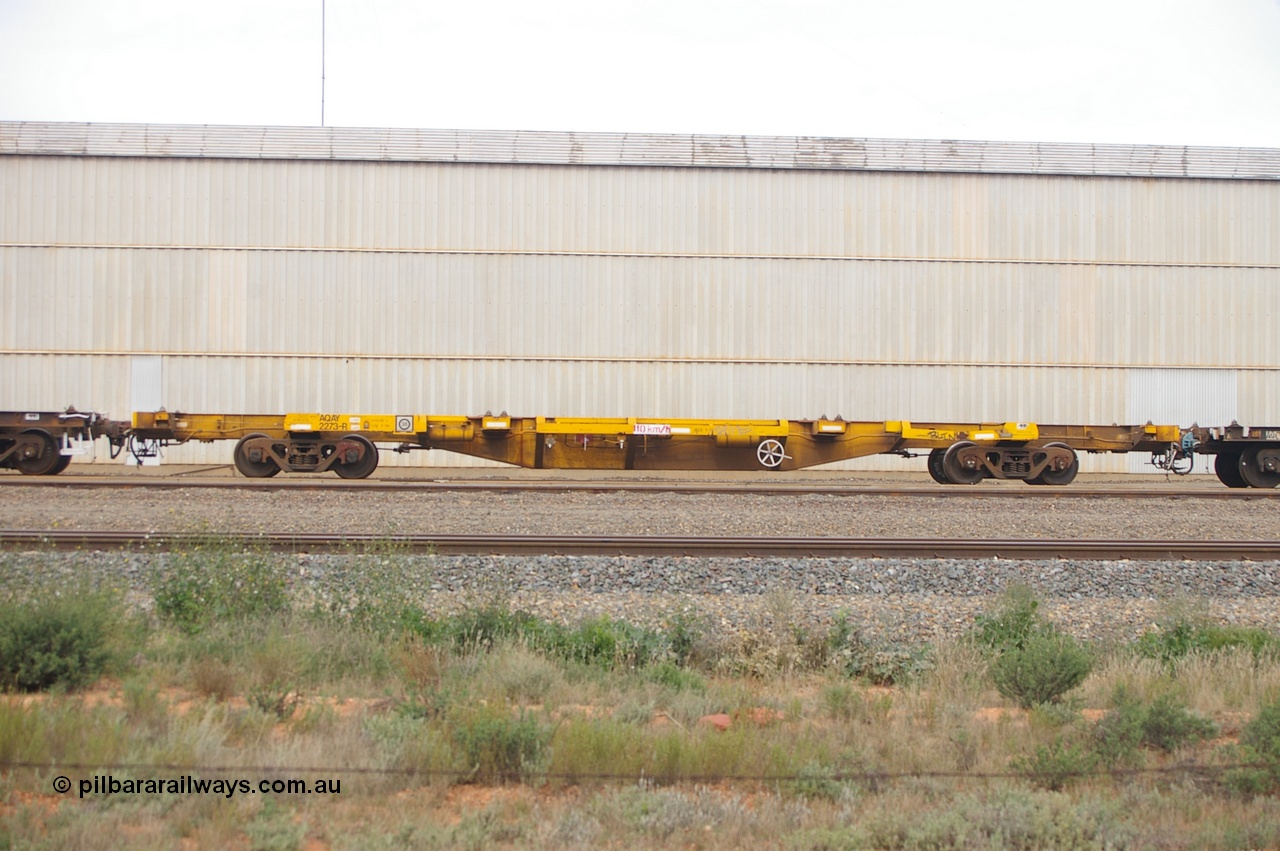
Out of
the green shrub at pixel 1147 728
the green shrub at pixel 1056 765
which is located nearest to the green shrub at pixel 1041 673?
the green shrub at pixel 1147 728

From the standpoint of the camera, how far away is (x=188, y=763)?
4.48m

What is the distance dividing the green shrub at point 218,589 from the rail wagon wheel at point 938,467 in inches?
565

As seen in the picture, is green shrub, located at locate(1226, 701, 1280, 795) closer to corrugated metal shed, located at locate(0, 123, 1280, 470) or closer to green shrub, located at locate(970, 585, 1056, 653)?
green shrub, located at locate(970, 585, 1056, 653)

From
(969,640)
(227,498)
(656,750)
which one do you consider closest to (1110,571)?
(969,640)

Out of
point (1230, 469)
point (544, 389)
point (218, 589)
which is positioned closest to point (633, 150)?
point (544, 389)

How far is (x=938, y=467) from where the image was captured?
739 inches

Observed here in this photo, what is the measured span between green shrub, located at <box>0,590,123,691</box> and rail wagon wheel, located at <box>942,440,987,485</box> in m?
15.8

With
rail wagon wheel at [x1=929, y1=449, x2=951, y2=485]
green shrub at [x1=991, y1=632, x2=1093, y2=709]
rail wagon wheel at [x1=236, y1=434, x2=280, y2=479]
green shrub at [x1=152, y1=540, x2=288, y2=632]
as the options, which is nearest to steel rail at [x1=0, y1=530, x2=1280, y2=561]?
green shrub at [x1=152, y1=540, x2=288, y2=632]

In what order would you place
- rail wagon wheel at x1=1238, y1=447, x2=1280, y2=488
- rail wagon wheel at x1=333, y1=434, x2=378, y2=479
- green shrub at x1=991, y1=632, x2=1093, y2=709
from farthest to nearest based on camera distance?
rail wagon wheel at x1=1238, y1=447, x2=1280, y2=488 < rail wagon wheel at x1=333, y1=434, x2=378, y2=479 < green shrub at x1=991, y1=632, x2=1093, y2=709

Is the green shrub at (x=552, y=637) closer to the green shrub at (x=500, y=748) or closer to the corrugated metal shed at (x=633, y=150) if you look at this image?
the green shrub at (x=500, y=748)

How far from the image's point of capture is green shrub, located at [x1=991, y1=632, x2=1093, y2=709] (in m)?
5.84

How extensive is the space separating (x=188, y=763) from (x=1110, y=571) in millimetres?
8720

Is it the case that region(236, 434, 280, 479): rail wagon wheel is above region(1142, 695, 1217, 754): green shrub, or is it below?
above

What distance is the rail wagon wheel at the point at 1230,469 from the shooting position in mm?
18797
